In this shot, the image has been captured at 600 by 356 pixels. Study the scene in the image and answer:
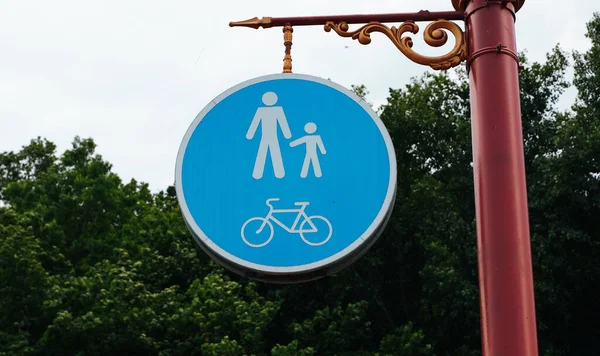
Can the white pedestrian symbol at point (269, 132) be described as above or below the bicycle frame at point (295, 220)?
above

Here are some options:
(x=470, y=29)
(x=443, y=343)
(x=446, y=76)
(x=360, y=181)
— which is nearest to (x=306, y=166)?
(x=360, y=181)

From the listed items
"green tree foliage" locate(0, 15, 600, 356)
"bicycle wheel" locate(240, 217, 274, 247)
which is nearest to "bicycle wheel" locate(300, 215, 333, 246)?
"bicycle wheel" locate(240, 217, 274, 247)

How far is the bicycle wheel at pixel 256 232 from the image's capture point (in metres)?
3.20

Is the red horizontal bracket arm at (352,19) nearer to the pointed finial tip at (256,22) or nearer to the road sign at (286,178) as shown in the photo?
the pointed finial tip at (256,22)

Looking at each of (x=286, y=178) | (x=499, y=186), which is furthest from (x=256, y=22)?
(x=499, y=186)

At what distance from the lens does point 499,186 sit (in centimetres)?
306

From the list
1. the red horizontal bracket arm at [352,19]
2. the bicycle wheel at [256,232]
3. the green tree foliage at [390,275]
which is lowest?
the bicycle wheel at [256,232]

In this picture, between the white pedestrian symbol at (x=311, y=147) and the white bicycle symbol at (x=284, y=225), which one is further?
the white pedestrian symbol at (x=311, y=147)

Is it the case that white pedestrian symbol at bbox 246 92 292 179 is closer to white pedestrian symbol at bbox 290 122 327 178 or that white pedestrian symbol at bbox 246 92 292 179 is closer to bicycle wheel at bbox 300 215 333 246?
white pedestrian symbol at bbox 290 122 327 178

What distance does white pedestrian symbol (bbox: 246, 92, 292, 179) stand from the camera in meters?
3.32


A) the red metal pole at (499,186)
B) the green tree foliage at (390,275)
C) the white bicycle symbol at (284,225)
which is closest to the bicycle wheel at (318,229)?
the white bicycle symbol at (284,225)

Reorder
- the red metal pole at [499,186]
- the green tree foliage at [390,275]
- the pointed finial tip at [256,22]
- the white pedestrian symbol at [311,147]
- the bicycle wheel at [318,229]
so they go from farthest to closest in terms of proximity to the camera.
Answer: the green tree foliage at [390,275] → the pointed finial tip at [256,22] → the white pedestrian symbol at [311,147] → the bicycle wheel at [318,229] → the red metal pole at [499,186]

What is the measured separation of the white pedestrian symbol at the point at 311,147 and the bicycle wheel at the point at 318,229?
172 mm

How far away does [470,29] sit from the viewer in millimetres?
3434
